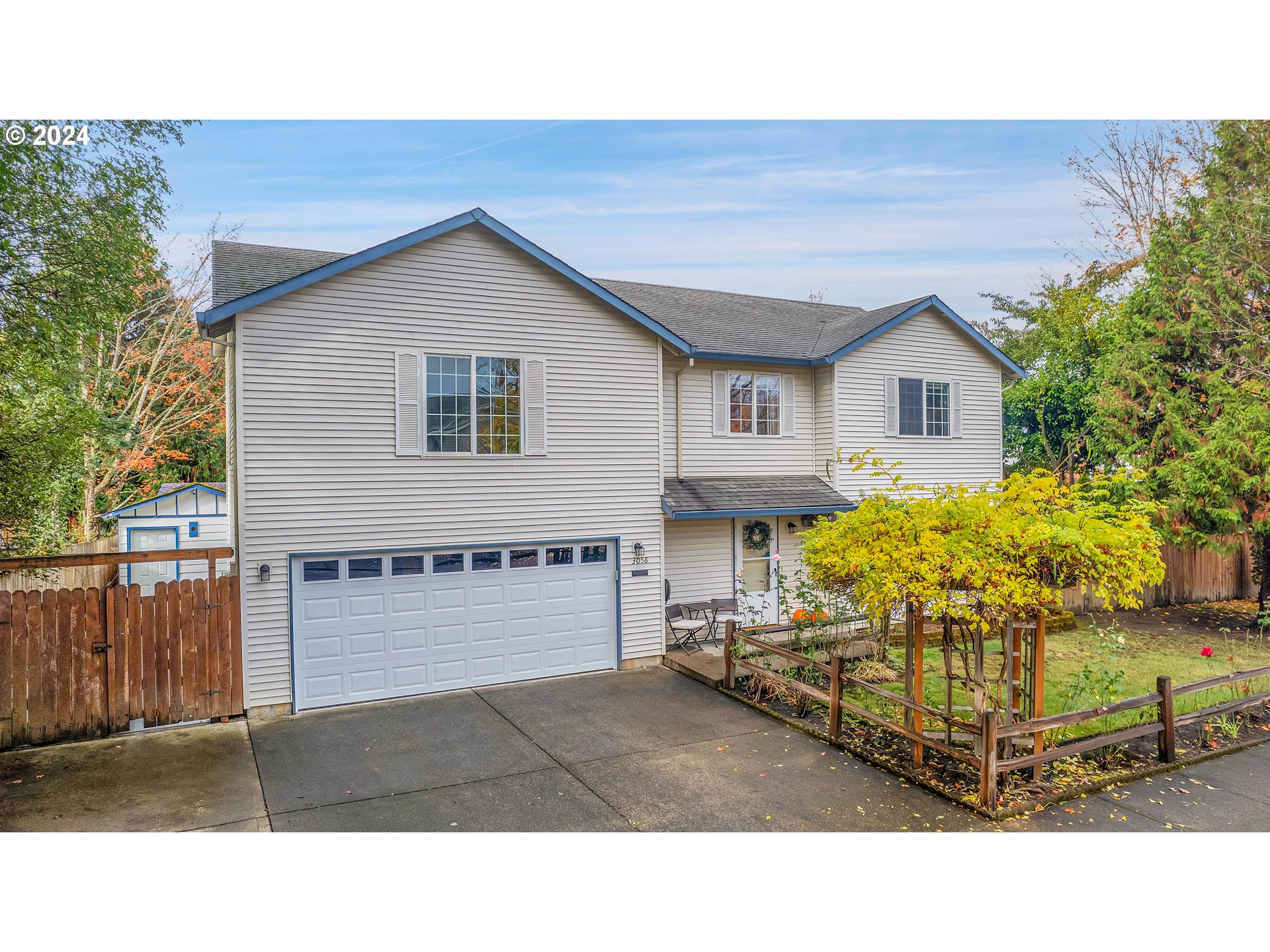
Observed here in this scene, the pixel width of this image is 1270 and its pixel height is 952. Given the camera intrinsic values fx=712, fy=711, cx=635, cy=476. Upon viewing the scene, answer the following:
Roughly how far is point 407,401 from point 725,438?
18.6 feet

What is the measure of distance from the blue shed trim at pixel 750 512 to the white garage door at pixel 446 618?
3.61 feet

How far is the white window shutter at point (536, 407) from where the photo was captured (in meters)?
9.96

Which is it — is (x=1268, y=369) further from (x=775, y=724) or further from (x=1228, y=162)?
(x=775, y=724)

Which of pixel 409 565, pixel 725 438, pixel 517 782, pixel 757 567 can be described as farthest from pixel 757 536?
pixel 517 782

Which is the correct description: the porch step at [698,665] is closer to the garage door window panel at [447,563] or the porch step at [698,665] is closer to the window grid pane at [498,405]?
the garage door window panel at [447,563]

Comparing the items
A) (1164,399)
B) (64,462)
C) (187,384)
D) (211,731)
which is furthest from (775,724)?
(187,384)

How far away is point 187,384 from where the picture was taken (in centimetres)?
2089

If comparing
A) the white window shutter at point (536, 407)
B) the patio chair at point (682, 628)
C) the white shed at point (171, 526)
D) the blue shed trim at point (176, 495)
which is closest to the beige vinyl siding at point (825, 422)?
the patio chair at point (682, 628)

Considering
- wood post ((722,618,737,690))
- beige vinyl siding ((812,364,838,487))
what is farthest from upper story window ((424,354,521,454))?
beige vinyl siding ((812,364,838,487))

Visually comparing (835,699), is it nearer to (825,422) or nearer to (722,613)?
(722,613)

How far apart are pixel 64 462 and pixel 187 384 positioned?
14959 millimetres

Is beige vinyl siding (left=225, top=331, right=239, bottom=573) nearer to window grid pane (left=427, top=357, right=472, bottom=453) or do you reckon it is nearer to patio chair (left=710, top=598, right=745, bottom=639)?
window grid pane (left=427, top=357, right=472, bottom=453)

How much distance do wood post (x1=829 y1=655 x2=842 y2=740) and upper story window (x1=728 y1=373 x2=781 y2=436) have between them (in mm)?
5832

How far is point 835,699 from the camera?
7730 millimetres
